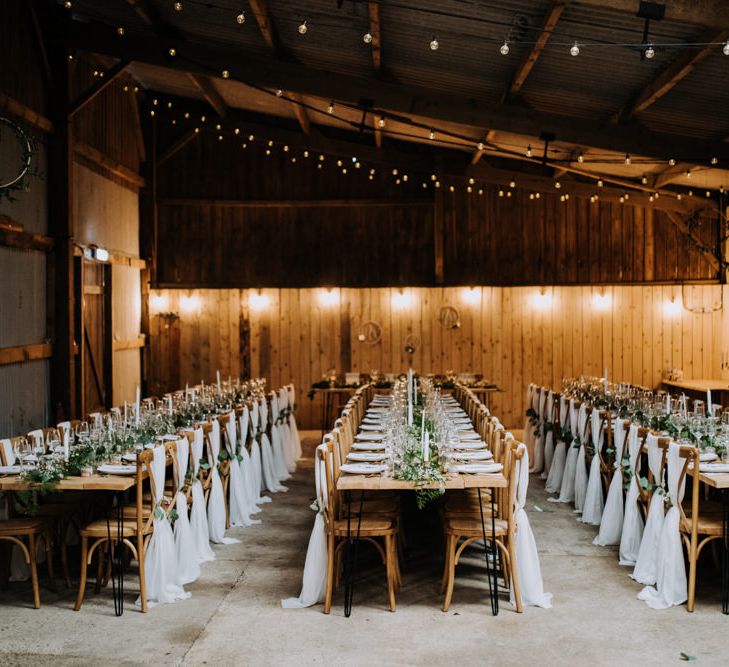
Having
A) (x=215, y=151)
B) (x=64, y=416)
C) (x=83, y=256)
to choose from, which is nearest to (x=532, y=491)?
(x=64, y=416)

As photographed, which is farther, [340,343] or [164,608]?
[340,343]

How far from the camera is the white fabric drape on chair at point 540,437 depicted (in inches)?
426

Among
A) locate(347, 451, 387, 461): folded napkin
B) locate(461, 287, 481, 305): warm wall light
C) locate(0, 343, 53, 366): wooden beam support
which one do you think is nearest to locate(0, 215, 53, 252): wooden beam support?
locate(0, 343, 53, 366): wooden beam support

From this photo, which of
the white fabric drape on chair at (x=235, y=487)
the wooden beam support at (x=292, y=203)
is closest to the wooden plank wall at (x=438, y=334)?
the wooden beam support at (x=292, y=203)

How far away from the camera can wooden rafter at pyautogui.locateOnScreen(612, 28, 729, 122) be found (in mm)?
6715

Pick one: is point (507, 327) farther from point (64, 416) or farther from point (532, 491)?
point (64, 416)

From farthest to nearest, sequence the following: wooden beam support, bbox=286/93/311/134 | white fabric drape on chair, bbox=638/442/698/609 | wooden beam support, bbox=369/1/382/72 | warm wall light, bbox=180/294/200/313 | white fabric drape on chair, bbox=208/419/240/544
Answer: warm wall light, bbox=180/294/200/313 → wooden beam support, bbox=286/93/311/134 → wooden beam support, bbox=369/1/382/72 → white fabric drape on chair, bbox=208/419/240/544 → white fabric drape on chair, bbox=638/442/698/609

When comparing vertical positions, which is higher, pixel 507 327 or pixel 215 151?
pixel 215 151

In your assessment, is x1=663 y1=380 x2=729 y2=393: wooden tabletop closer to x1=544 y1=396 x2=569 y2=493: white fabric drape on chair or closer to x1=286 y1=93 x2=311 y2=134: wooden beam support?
x1=544 y1=396 x2=569 y2=493: white fabric drape on chair

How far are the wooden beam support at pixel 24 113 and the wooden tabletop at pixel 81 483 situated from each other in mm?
5143

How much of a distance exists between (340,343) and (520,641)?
10047 mm

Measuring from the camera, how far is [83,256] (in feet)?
37.8

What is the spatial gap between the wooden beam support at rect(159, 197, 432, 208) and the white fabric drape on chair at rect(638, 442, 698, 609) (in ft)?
31.3

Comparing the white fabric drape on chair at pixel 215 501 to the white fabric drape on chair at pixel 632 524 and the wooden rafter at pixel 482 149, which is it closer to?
the white fabric drape on chair at pixel 632 524
